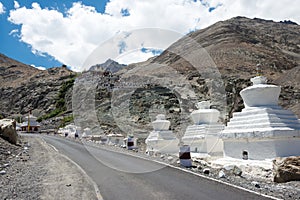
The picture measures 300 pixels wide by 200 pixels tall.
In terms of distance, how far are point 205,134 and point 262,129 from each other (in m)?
6.14

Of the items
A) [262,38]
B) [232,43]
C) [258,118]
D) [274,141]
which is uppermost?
[262,38]

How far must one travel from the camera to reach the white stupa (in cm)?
1246

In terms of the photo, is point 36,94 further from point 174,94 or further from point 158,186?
point 158,186

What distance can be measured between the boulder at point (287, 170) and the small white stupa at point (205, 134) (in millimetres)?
6983

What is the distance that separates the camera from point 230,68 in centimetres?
6197

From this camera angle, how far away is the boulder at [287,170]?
393 inches

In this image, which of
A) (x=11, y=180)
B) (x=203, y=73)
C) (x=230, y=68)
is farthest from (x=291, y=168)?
(x=230, y=68)

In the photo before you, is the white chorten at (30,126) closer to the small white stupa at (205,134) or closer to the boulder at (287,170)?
the small white stupa at (205,134)

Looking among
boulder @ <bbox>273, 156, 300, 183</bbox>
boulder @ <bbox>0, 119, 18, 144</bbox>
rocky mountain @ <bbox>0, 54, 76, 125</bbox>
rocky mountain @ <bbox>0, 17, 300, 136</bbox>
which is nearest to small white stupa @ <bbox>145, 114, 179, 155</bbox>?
rocky mountain @ <bbox>0, 17, 300, 136</bbox>

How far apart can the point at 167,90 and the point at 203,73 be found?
29.7ft

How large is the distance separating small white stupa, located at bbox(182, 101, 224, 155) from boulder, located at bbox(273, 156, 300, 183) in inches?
275

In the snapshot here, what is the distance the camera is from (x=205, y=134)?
1855cm

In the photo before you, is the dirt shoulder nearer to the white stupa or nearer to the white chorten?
the white stupa

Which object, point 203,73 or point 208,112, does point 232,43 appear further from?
point 208,112
